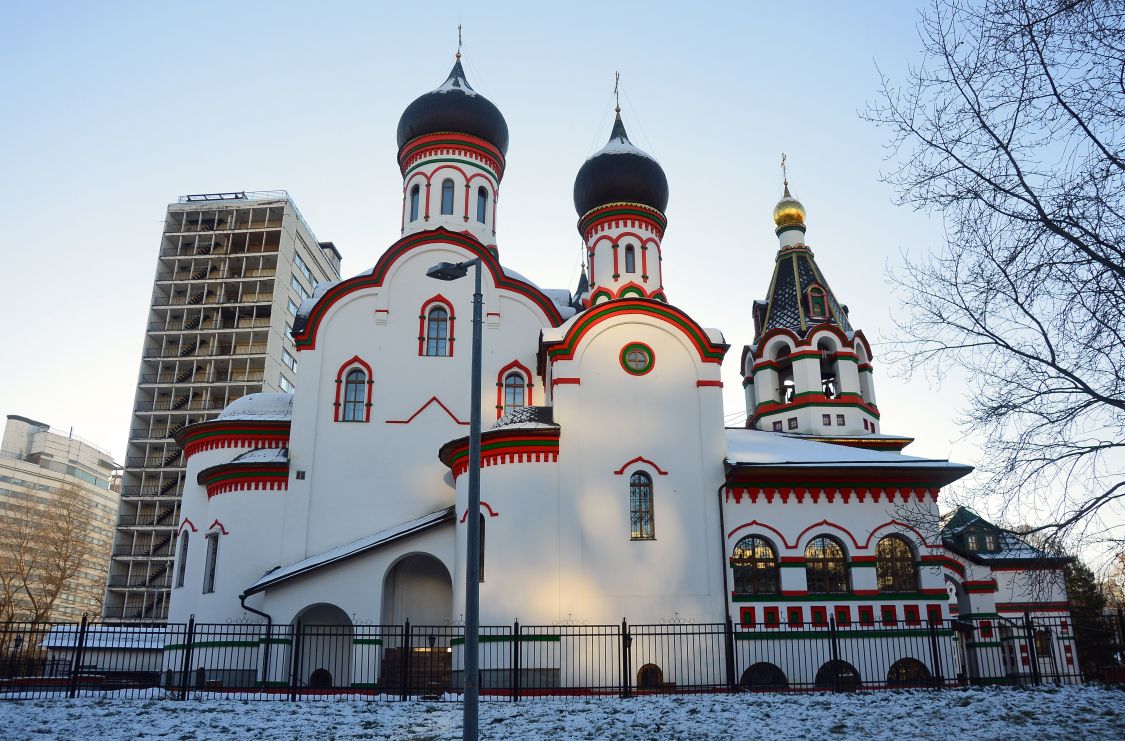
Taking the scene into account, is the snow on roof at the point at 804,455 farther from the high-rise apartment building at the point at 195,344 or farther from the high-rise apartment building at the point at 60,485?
the high-rise apartment building at the point at 60,485

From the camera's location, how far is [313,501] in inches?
776

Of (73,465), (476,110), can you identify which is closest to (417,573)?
(476,110)

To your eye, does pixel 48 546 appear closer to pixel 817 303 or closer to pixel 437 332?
pixel 437 332

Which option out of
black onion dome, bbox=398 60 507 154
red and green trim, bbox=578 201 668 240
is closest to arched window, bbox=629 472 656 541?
red and green trim, bbox=578 201 668 240

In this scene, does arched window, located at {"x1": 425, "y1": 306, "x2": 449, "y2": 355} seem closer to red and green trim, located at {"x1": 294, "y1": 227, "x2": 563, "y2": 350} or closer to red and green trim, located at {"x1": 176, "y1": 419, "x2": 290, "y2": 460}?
red and green trim, located at {"x1": 294, "y1": 227, "x2": 563, "y2": 350}

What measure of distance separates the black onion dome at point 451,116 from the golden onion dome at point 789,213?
8861 mm

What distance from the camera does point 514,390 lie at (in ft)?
68.7

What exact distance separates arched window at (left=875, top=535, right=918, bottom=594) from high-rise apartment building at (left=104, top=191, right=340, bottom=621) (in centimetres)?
3375

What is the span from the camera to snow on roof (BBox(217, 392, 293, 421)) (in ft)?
69.7

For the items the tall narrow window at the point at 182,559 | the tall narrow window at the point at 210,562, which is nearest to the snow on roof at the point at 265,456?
the tall narrow window at the point at 210,562

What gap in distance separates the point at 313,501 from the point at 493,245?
8.81 m

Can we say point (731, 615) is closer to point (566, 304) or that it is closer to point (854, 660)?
point (854, 660)

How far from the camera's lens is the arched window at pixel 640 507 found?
1723 cm

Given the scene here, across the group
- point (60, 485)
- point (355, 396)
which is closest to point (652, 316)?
point (355, 396)
